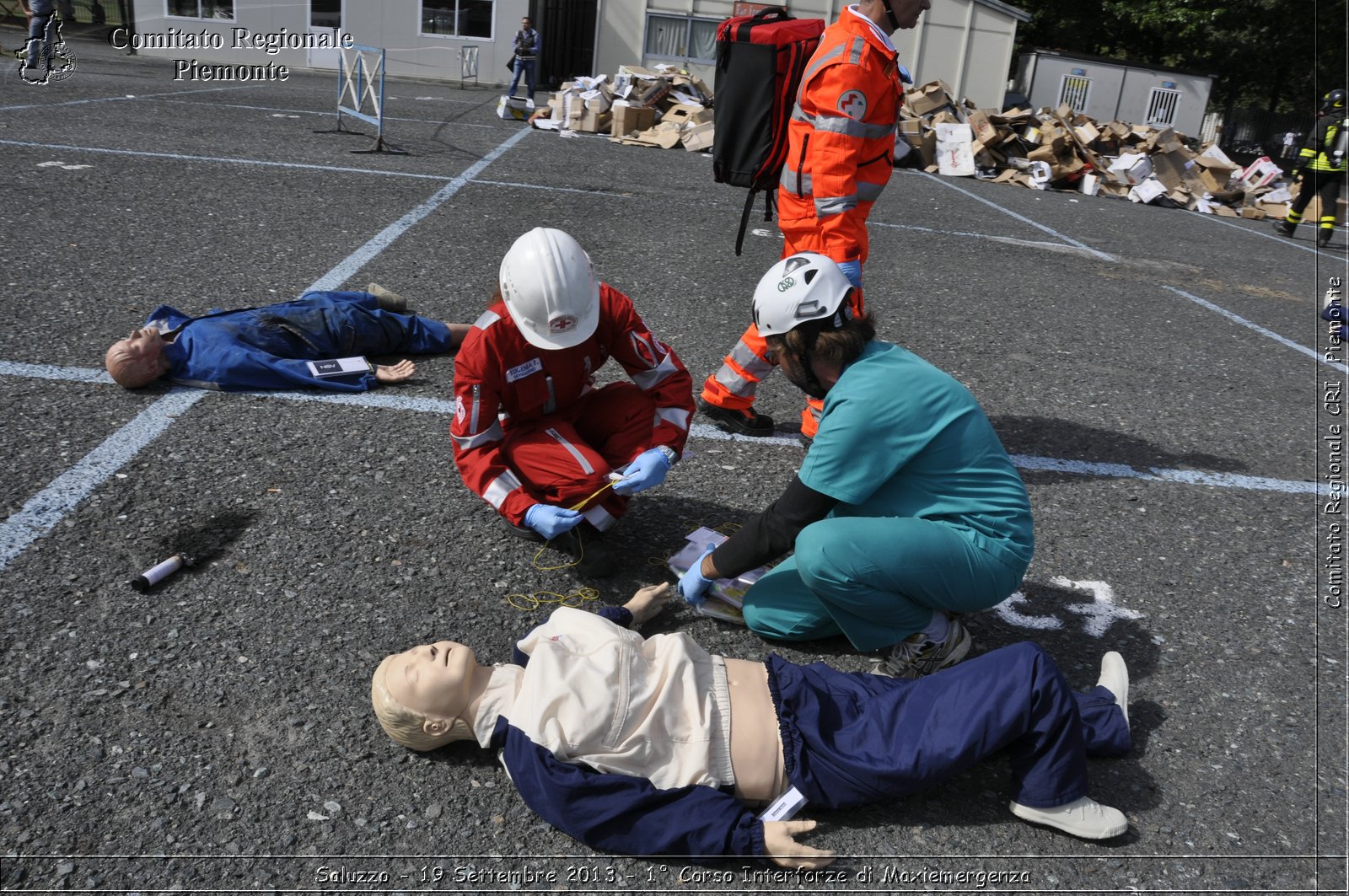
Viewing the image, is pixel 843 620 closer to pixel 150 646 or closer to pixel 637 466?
pixel 637 466

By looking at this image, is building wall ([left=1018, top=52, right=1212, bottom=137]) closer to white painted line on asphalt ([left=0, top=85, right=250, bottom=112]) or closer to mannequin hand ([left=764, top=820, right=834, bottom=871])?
white painted line on asphalt ([left=0, top=85, right=250, bottom=112])

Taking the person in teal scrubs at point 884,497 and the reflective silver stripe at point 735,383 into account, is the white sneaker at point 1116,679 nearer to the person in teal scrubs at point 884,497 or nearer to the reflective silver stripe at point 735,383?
the person in teal scrubs at point 884,497

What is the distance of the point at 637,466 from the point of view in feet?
10.5

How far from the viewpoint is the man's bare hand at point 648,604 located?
2924 mm

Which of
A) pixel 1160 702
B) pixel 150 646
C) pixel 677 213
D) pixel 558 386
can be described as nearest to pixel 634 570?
pixel 558 386

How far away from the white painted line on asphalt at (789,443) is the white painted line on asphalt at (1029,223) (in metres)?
5.29

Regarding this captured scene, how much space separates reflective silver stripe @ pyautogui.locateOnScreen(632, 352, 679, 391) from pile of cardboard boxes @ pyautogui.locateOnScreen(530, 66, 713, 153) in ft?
37.0

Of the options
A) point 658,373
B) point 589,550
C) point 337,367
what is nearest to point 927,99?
point 337,367

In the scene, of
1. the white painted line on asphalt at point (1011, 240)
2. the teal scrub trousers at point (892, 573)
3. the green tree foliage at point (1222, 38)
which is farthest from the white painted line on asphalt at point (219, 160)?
the green tree foliage at point (1222, 38)

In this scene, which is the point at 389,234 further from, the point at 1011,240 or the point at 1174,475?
the point at 1011,240

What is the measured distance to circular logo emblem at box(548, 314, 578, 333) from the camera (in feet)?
10.1

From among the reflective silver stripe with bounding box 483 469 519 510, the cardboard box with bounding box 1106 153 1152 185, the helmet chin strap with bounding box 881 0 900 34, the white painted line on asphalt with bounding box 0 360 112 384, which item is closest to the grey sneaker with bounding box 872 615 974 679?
the reflective silver stripe with bounding box 483 469 519 510

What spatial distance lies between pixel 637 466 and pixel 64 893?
6.21 feet

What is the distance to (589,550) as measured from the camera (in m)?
3.26
